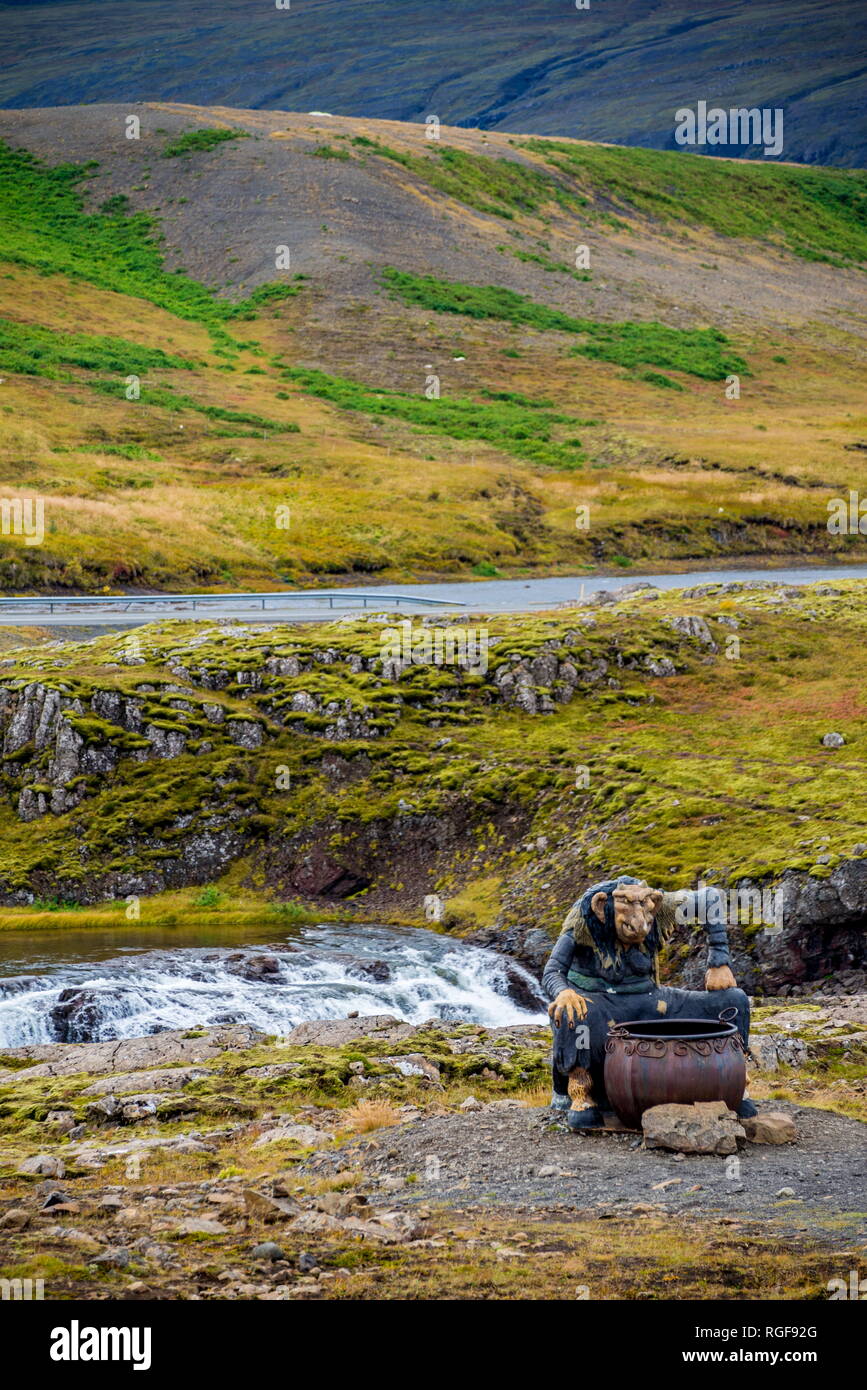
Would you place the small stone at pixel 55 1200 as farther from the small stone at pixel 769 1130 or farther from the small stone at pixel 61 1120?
the small stone at pixel 769 1130

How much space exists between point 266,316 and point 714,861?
442ft

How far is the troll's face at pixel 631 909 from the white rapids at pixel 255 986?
11.6 meters

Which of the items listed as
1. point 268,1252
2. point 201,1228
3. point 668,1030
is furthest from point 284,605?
point 268,1252

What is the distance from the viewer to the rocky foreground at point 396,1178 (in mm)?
12383

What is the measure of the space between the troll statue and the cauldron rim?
15 cm

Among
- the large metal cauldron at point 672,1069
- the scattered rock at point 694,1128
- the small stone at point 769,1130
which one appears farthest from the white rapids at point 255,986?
the scattered rock at point 694,1128

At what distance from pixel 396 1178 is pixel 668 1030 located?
3.91 m

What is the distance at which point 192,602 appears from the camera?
6109cm

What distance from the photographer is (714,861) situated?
108 ft

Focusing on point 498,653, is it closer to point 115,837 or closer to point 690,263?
point 115,837

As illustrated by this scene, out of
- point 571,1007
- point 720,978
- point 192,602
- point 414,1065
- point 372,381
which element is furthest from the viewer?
point 372,381

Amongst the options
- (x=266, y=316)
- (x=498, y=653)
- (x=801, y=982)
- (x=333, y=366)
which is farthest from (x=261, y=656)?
(x=266, y=316)

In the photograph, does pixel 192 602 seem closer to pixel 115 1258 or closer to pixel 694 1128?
pixel 694 1128

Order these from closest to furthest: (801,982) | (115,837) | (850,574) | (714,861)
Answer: (801,982), (714,861), (115,837), (850,574)
